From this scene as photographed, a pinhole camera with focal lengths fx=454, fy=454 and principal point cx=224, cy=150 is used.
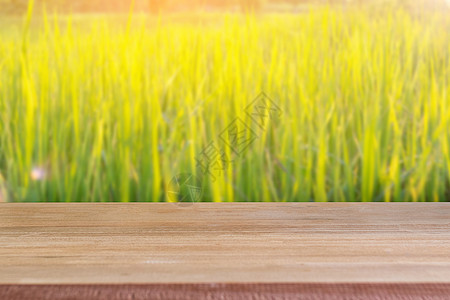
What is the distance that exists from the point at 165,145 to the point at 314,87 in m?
0.35

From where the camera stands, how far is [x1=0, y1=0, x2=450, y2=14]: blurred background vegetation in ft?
3.27

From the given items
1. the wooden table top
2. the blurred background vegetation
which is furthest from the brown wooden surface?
the blurred background vegetation

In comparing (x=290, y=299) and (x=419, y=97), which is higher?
(x=419, y=97)

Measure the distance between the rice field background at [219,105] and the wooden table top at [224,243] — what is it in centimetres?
10

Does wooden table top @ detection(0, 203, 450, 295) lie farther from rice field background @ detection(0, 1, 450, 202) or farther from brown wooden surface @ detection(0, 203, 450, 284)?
rice field background @ detection(0, 1, 450, 202)

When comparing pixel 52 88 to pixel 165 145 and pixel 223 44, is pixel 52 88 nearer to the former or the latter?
pixel 165 145

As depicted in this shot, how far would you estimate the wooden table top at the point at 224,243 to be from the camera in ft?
1.76

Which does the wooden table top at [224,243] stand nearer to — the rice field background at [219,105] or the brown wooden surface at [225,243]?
the brown wooden surface at [225,243]

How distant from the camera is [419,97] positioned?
1.02 m

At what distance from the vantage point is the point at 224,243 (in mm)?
662

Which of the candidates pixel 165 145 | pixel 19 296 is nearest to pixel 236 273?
pixel 19 296

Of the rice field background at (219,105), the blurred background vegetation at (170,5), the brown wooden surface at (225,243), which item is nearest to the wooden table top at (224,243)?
the brown wooden surface at (225,243)

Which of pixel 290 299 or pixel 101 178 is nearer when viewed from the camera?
pixel 290 299

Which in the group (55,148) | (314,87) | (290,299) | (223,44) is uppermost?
(223,44)
